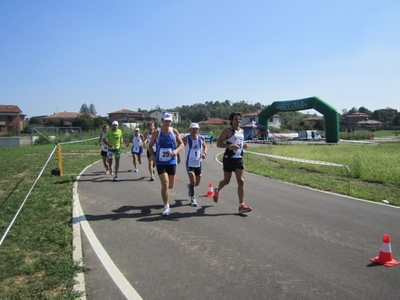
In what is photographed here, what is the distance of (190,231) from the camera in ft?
20.1

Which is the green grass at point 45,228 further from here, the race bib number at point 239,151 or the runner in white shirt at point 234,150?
the race bib number at point 239,151

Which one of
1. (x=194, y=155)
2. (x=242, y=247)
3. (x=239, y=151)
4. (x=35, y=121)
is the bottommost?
(x=242, y=247)

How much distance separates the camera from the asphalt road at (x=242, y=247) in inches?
157

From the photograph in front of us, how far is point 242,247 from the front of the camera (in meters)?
5.30

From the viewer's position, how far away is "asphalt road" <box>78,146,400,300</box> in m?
3.98

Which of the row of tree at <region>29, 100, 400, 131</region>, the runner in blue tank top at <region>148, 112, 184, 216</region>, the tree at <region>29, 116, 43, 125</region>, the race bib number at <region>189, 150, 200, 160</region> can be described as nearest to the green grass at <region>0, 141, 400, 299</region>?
the runner in blue tank top at <region>148, 112, 184, 216</region>

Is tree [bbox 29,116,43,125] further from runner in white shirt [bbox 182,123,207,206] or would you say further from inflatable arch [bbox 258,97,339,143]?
runner in white shirt [bbox 182,123,207,206]

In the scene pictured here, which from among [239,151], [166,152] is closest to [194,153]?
[166,152]

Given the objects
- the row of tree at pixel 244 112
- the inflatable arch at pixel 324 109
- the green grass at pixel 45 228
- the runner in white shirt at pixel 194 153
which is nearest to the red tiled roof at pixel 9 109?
the row of tree at pixel 244 112

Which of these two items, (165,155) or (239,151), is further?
(239,151)

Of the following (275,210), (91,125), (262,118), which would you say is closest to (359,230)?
(275,210)

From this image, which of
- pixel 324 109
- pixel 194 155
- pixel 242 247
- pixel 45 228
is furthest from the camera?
pixel 324 109

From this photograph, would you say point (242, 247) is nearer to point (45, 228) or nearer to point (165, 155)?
point (165, 155)

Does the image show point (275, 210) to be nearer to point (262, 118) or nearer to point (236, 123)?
point (236, 123)
